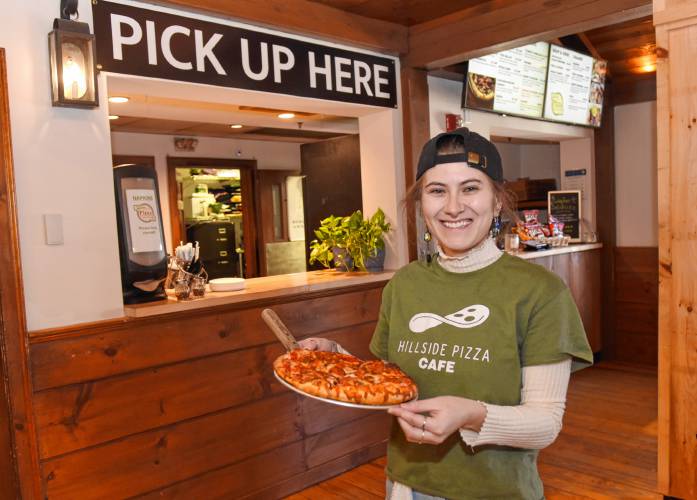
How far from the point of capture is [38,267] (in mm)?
2363

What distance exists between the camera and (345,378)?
4.76ft

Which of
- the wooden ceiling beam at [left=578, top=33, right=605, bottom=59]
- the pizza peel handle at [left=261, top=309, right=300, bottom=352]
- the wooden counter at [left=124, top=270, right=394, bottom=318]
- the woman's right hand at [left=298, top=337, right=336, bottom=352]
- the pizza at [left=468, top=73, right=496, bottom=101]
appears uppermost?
the wooden ceiling beam at [left=578, top=33, right=605, bottom=59]

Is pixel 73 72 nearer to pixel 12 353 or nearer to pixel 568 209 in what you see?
pixel 12 353

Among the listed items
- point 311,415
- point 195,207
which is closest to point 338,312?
point 311,415

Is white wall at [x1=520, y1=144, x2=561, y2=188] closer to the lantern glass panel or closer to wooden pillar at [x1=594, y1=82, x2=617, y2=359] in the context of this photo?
wooden pillar at [x1=594, y1=82, x2=617, y2=359]

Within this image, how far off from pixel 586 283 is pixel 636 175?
3.48 ft

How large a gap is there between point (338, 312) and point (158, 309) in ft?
3.49

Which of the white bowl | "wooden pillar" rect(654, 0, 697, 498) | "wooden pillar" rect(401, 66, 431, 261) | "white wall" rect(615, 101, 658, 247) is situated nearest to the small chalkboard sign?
"white wall" rect(615, 101, 658, 247)

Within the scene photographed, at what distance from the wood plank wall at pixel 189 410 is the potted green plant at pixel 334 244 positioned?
13.1 inches

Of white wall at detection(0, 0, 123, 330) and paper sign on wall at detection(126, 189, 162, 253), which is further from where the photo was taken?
paper sign on wall at detection(126, 189, 162, 253)

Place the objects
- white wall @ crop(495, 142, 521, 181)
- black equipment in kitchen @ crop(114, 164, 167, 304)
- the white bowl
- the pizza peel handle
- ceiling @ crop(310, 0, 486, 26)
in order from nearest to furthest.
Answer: the pizza peel handle < black equipment in kitchen @ crop(114, 164, 167, 304) < the white bowl < ceiling @ crop(310, 0, 486, 26) < white wall @ crop(495, 142, 521, 181)

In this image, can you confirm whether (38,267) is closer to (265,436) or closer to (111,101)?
(265,436)

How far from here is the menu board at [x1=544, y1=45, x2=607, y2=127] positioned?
477cm

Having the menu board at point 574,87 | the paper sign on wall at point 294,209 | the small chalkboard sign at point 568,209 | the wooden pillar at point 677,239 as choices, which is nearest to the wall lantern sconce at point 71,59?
the wooden pillar at point 677,239
